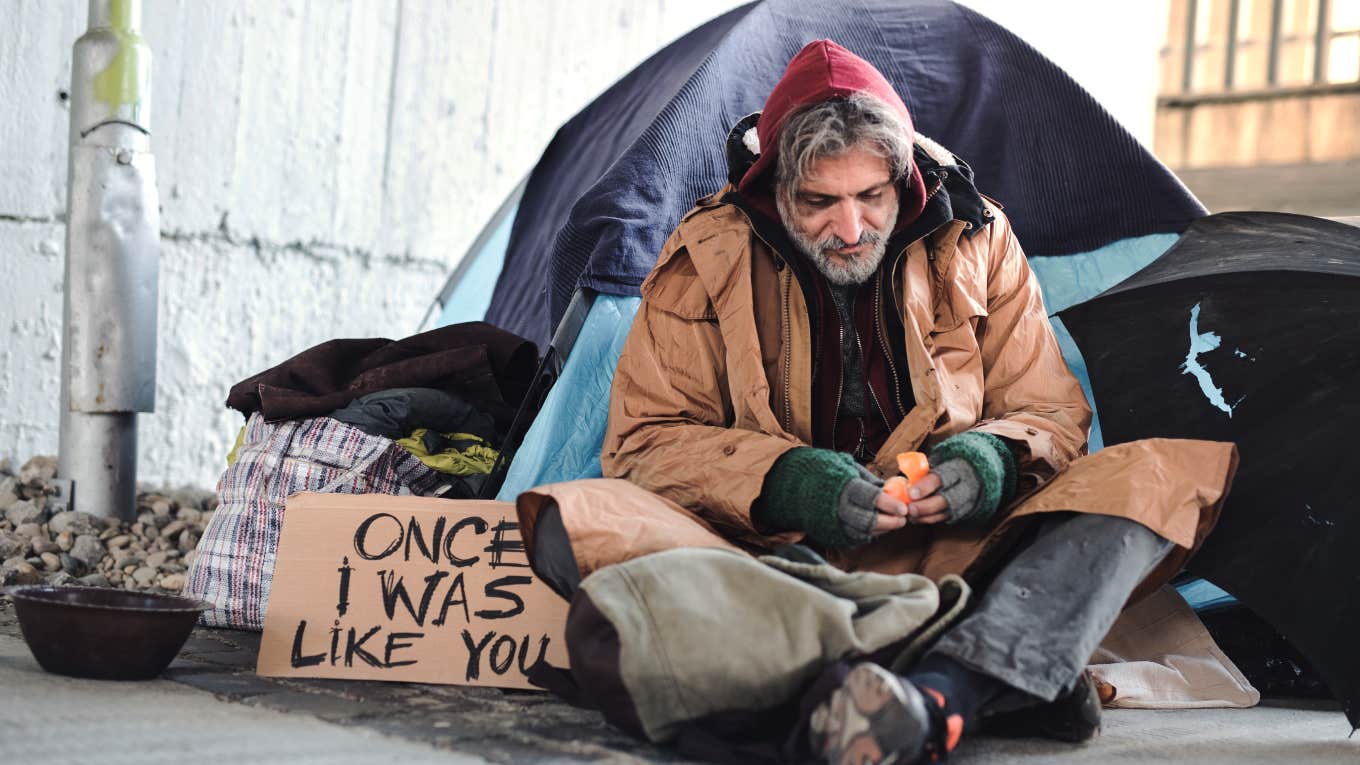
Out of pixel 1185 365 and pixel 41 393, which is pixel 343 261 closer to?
pixel 41 393

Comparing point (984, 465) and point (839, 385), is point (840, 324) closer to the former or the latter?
point (839, 385)

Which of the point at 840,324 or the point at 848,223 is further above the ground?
the point at 848,223

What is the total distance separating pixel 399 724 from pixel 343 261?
2.92 m

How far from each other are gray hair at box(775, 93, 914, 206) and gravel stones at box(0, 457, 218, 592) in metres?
1.75

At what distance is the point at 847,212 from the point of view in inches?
88.5

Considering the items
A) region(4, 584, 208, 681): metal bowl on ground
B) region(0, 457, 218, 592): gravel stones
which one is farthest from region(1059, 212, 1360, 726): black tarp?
region(0, 457, 218, 592): gravel stones

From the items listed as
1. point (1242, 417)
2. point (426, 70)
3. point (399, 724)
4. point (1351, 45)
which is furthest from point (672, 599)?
point (1351, 45)

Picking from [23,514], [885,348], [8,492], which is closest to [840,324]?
[885,348]

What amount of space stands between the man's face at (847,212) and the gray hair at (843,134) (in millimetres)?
13

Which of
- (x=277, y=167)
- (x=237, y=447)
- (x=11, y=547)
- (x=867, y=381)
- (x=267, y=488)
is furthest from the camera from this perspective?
(x=277, y=167)

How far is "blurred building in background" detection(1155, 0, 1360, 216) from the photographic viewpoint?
7.64 metres

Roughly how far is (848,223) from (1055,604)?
29.9 inches

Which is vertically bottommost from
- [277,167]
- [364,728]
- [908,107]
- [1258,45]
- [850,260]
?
[364,728]

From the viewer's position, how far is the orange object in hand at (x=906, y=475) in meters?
1.98
